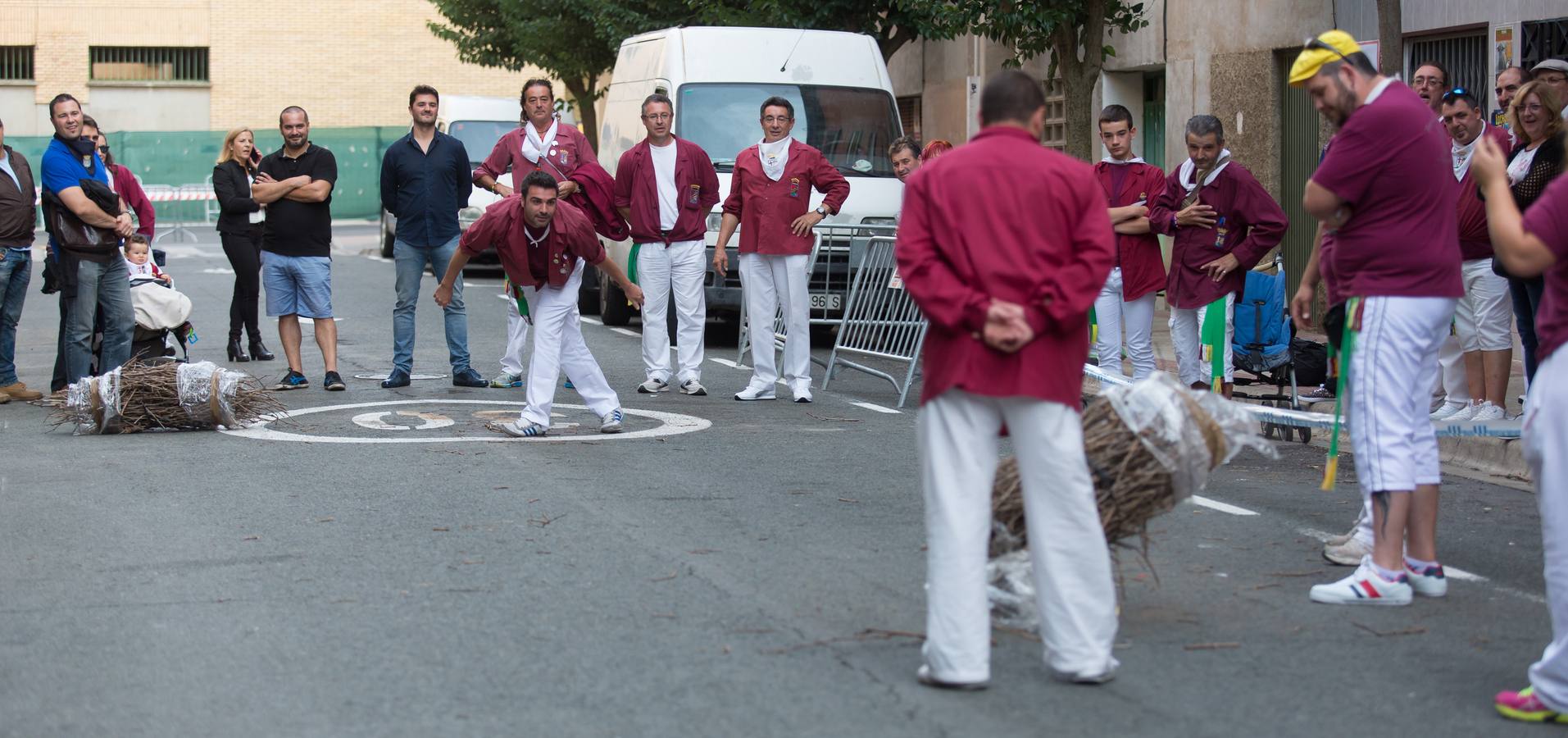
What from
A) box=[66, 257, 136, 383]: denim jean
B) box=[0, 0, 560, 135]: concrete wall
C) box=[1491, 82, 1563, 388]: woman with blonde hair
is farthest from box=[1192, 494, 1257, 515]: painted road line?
box=[0, 0, 560, 135]: concrete wall

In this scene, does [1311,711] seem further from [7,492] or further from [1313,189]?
[7,492]

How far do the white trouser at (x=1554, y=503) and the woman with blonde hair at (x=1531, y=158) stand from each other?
3.73 m

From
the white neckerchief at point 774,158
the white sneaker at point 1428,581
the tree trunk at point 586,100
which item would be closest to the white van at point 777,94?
the white neckerchief at point 774,158

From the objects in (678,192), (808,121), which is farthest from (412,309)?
(808,121)

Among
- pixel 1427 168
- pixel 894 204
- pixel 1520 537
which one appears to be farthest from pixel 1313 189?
pixel 894 204

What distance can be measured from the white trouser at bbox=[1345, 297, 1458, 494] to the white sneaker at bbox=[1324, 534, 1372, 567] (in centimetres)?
65

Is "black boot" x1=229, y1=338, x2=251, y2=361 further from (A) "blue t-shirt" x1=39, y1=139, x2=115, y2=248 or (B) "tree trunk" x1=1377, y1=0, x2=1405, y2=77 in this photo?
(B) "tree trunk" x1=1377, y1=0, x2=1405, y2=77

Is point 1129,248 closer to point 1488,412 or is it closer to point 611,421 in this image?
point 1488,412

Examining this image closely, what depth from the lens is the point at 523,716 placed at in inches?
193

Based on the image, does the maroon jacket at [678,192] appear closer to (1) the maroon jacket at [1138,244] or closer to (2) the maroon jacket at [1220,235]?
(1) the maroon jacket at [1138,244]

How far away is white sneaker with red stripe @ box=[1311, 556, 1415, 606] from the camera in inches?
241

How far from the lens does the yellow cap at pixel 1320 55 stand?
6.09 meters

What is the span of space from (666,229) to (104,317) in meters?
3.69

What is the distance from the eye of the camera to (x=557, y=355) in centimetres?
1009
